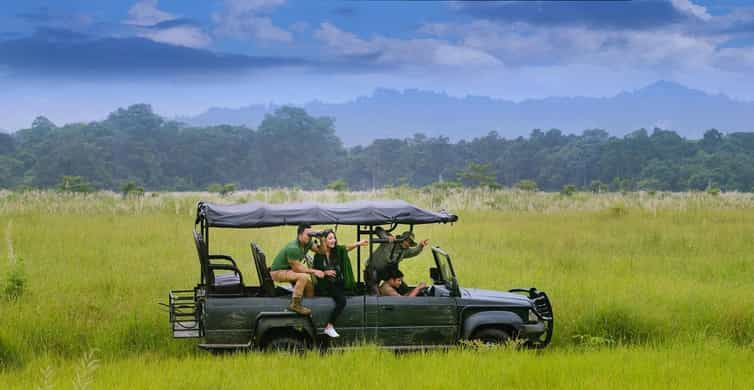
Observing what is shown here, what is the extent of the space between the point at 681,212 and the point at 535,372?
27.3 metres

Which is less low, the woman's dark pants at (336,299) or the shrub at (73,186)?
the shrub at (73,186)

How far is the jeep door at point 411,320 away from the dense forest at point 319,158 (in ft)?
232

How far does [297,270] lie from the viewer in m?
12.2

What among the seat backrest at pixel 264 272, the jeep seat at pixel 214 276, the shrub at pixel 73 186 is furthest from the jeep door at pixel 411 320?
the shrub at pixel 73 186

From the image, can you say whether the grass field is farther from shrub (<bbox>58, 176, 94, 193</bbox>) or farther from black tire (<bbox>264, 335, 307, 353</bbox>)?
shrub (<bbox>58, 176, 94, 193</bbox>)

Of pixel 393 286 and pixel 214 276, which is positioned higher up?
pixel 214 276

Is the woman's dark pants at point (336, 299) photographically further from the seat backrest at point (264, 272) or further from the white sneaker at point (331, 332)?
the seat backrest at point (264, 272)

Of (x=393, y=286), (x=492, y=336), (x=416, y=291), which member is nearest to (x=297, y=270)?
(x=393, y=286)

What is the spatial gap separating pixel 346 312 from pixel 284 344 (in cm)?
91

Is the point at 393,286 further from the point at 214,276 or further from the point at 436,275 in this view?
Answer: the point at 214,276

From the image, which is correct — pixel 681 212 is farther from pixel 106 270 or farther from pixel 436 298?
pixel 436 298

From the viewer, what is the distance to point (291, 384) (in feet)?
33.0

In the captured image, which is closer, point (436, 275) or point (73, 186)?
point (436, 275)

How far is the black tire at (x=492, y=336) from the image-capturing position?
1234 cm
